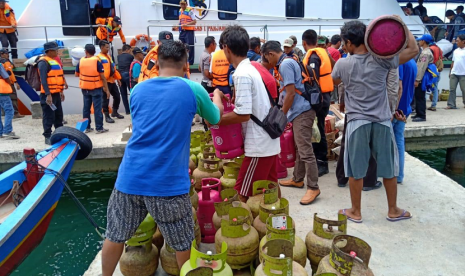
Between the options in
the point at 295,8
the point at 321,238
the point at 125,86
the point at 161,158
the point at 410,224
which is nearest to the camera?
the point at 161,158

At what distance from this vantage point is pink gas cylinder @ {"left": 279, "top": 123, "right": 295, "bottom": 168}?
459cm

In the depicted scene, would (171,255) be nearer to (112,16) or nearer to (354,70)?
(354,70)

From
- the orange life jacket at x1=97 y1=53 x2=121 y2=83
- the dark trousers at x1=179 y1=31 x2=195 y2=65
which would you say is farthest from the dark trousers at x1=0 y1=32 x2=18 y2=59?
the dark trousers at x1=179 y1=31 x2=195 y2=65

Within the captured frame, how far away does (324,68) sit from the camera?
4488mm

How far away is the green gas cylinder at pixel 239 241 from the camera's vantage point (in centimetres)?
245

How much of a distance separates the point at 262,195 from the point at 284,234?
0.80 m

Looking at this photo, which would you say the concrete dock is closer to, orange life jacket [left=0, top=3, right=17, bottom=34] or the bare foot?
the bare foot

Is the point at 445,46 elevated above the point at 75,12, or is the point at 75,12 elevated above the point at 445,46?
the point at 75,12

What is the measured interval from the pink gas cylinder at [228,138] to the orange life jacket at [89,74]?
5.06 meters

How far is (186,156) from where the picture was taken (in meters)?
2.26

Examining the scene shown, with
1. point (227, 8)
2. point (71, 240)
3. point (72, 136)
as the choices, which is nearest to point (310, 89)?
point (72, 136)

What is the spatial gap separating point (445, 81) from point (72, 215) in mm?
10621

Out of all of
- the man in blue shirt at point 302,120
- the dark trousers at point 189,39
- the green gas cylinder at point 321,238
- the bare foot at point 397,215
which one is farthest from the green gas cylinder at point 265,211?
the dark trousers at point 189,39

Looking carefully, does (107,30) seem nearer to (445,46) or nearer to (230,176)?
(230,176)
